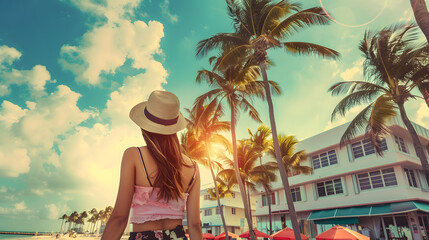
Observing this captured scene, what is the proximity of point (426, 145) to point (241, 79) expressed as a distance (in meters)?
Answer: 22.4

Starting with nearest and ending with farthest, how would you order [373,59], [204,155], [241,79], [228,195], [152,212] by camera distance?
[152,212] < [373,59] < [241,79] < [204,155] < [228,195]

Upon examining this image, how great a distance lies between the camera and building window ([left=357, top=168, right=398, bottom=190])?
816 inches

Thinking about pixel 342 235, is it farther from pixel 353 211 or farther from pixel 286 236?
pixel 353 211

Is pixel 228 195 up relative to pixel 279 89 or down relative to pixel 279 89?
down

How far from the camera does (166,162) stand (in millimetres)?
1646

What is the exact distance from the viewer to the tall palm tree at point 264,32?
12.5m

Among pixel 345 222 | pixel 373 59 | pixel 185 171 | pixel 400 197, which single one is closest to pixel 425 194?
pixel 400 197

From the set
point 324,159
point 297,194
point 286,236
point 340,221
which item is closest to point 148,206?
point 286,236

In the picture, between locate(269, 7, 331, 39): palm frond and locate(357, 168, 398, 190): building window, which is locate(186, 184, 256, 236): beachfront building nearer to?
locate(357, 168, 398, 190): building window

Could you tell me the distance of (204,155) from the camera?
27.7 m

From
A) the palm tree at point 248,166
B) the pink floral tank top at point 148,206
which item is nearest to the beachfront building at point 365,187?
the palm tree at point 248,166

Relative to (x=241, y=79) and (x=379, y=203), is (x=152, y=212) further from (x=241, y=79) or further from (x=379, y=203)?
(x=379, y=203)

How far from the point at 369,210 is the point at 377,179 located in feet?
9.43

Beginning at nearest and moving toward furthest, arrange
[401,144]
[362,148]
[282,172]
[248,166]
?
[282,172] → [401,144] → [362,148] → [248,166]
